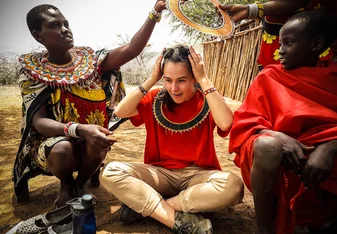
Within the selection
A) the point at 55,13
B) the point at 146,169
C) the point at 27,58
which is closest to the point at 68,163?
the point at 146,169

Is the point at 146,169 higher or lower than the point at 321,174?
lower

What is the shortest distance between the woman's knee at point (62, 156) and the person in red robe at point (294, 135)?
1185 millimetres

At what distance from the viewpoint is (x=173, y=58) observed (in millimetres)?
1884

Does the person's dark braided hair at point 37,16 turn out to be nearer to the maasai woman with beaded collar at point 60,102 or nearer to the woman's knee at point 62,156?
the maasai woman with beaded collar at point 60,102

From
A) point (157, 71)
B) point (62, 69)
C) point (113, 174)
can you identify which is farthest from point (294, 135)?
point (62, 69)

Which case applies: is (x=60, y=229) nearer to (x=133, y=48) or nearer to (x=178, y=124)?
(x=178, y=124)

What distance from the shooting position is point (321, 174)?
4.03 feet

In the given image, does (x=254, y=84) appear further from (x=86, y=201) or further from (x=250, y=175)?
(x=86, y=201)

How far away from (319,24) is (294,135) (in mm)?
701

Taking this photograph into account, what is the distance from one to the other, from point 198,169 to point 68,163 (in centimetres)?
98

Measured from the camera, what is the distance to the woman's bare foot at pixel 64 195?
1.93 m

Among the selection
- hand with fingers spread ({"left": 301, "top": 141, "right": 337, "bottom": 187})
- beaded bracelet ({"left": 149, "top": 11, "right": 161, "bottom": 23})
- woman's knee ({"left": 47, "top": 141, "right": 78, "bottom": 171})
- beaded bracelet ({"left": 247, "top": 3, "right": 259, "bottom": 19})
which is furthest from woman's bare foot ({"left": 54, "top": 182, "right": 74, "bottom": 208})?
beaded bracelet ({"left": 247, "top": 3, "right": 259, "bottom": 19})

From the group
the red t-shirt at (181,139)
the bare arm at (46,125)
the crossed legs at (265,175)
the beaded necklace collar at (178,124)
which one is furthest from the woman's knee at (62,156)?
the crossed legs at (265,175)

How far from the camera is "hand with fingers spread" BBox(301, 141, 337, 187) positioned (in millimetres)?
1224
